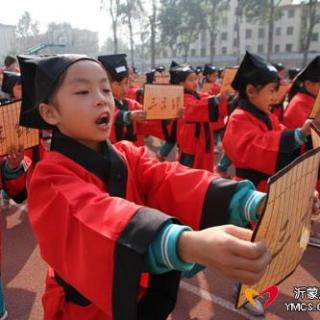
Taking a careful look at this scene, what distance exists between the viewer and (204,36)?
62.4 meters

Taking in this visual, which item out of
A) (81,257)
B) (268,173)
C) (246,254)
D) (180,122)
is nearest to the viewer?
(246,254)

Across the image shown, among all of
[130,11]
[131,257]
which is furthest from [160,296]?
[130,11]

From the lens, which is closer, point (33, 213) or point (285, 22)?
point (33, 213)

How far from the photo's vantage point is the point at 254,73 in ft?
10.5

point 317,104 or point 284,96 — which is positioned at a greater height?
point 317,104

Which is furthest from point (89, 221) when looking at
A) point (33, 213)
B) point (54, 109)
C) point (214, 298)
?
point (214, 298)

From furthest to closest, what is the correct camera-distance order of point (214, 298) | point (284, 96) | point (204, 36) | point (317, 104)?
1. point (204, 36)
2. point (284, 96)
3. point (214, 298)
4. point (317, 104)

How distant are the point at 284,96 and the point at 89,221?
6.56m

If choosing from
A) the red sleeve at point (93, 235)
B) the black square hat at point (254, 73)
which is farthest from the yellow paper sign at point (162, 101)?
the red sleeve at point (93, 235)

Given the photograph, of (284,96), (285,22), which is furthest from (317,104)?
(285,22)

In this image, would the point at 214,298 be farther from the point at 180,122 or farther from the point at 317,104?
the point at 180,122

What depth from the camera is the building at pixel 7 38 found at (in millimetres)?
65375

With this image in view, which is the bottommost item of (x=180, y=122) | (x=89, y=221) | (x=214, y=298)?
(x=214, y=298)

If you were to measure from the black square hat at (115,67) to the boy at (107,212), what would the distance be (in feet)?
9.53
